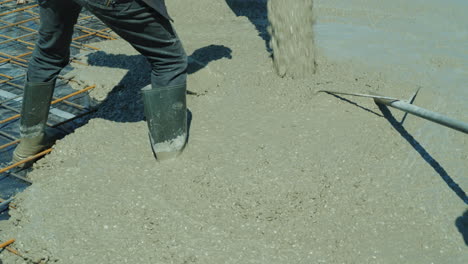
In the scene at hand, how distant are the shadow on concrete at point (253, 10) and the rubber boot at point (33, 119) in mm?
2117

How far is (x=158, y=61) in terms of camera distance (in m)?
2.26

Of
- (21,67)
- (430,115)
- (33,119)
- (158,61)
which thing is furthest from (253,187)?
(21,67)

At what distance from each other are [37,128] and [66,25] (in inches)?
21.3

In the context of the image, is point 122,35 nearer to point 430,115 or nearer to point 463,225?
point 430,115

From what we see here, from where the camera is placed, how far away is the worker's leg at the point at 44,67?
2279mm

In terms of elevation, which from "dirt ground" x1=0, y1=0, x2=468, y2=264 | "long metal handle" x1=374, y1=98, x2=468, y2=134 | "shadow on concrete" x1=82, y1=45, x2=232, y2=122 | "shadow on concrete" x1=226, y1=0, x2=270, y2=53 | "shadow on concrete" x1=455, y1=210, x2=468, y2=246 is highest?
"long metal handle" x1=374, y1=98, x2=468, y2=134

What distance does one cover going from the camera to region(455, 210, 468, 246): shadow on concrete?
6.82 feet

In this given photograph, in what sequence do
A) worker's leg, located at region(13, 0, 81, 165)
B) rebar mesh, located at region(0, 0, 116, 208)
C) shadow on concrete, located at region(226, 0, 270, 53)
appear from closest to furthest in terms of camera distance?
worker's leg, located at region(13, 0, 81, 165) < rebar mesh, located at region(0, 0, 116, 208) < shadow on concrete, located at region(226, 0, 270, 53)

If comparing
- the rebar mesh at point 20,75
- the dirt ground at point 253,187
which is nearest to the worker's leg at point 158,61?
the dirt ground at point 253,187

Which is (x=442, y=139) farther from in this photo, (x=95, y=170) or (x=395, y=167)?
(x=95, y=170)

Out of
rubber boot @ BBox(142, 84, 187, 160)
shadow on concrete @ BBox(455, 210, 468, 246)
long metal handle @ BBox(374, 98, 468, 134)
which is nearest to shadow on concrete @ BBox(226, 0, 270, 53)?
long metal handle @ BBox(374, 98, 468, 134)

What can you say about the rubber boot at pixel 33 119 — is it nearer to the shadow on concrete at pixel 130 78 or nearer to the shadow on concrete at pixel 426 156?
the shadow on concrete at pixel 130 78

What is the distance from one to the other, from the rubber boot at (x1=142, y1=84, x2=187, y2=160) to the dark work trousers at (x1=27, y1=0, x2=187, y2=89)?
0.04 meters

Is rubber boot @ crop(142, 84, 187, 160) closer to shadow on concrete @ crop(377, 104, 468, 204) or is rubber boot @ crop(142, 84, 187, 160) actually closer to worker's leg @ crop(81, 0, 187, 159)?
worker's leg @ crop(81, 0, 187, 159)
